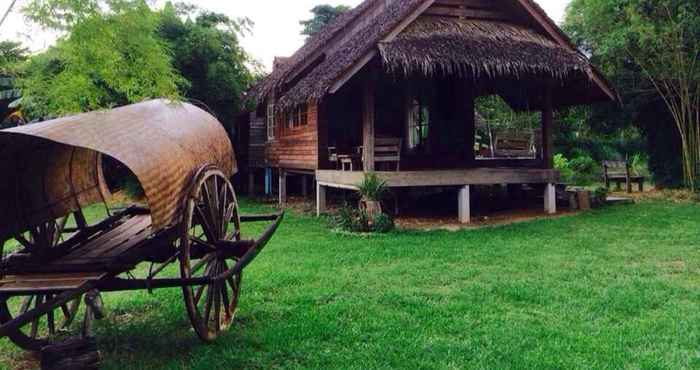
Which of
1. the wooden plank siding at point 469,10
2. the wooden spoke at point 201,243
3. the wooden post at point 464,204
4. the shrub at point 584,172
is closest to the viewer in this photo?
the wooden spoke at point 201,243

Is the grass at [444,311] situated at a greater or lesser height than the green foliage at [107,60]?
lesser

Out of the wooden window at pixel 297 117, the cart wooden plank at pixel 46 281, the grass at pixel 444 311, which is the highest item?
the wooden window at pixel 297 117

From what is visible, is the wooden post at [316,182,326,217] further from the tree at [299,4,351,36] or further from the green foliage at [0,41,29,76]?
the tree at [299,4,351,36]

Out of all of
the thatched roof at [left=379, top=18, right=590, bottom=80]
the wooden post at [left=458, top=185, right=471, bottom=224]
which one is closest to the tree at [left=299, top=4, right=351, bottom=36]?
the thatched roof at [left=379, top=18, right=590, bottom=80]

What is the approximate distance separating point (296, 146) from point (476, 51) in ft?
21.5

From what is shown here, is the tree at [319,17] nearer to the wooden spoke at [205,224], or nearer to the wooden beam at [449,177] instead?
the wooden beam at [449,177]

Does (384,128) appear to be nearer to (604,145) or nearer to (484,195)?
(484,195)

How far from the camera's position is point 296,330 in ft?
16.8

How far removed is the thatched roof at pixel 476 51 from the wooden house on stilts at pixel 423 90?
0.03 m

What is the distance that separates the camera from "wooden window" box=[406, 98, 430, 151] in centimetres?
1547

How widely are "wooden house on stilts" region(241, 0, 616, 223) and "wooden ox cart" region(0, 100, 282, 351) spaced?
19.8 ft

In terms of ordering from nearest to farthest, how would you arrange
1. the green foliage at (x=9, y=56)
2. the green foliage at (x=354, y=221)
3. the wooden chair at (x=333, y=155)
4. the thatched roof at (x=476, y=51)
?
1. the green foliage at (x=9, y=56)
2. the thatched roof at (x=476, y=51)
3. the green foliage at (x=354, y=221)
4. the wooden chair at (x=333, y=155)

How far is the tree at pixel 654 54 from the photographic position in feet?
46.5

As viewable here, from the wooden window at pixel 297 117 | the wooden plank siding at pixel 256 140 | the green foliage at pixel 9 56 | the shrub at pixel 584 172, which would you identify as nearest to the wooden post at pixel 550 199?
the wooden window at pixel 297 117
